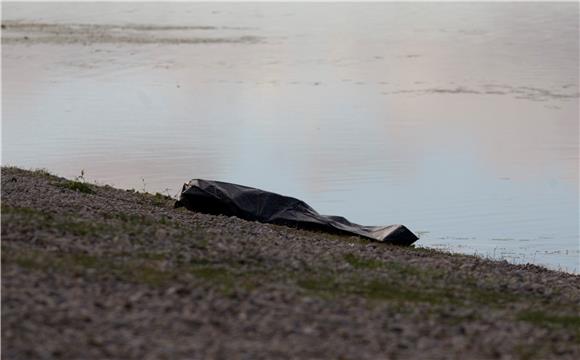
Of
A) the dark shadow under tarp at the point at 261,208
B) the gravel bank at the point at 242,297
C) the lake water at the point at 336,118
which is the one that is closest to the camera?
the gravel bank at the point at 242,297

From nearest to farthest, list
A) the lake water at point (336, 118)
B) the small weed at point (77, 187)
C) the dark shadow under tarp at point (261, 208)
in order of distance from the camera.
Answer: the dark shadow under tarp at point (261, 208)
the small weed at point (77, 187)
the lake water at point (336, 118)

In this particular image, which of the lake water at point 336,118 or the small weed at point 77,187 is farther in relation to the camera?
the lake water at point 336,118

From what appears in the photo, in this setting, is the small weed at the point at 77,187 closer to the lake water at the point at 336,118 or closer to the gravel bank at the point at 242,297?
the gravel bank at the point at 242,297

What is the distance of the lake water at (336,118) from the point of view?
29219 mm

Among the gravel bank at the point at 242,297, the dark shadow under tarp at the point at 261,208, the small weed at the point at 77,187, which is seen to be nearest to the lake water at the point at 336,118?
the dark shadow under tarp at the point at 261,208

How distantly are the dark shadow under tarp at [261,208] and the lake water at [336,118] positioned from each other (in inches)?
80.9

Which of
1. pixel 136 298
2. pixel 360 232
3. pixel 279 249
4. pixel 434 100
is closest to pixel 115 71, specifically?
pixel 434 100

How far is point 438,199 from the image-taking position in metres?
29.7

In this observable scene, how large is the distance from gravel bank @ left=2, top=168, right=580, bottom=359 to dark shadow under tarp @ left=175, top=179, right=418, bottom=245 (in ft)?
10.7

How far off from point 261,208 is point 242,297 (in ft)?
34.3

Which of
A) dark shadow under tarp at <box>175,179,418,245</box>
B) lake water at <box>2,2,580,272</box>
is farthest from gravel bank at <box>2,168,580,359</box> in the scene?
lake water at <box>2,2,580,272</box>

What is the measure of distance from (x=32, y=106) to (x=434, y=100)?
15.9 m

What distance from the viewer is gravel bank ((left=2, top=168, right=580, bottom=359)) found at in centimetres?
1186

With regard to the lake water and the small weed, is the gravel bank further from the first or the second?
the lake water
